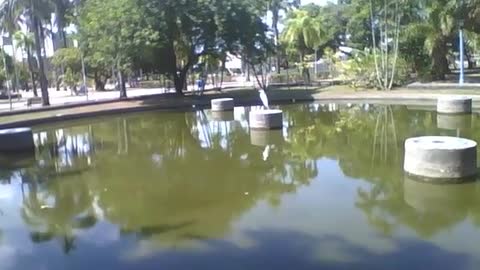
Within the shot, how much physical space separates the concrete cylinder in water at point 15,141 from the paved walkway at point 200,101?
5.92 m

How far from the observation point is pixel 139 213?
896cm

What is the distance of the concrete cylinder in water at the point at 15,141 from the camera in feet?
52.7

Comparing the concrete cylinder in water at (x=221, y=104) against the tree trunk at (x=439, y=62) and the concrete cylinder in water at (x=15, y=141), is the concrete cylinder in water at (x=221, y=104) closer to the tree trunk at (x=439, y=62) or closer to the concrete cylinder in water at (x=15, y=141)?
the concrete cylinder in water at (x=15, y=141)

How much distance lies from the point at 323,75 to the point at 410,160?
38.6m

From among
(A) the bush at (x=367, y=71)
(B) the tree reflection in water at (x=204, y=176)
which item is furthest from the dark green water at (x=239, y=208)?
(A) the bush at (x=367, y=71)

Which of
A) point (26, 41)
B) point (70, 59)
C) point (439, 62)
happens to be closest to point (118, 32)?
point (439, 62)

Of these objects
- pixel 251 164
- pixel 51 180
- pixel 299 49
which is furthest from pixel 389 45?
pixel 51 180

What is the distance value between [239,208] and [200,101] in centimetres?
2230

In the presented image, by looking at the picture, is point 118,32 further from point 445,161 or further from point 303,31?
point 445,161

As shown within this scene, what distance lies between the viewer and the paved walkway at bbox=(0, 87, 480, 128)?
24.8m

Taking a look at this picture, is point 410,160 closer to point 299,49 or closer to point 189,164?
point 189,164

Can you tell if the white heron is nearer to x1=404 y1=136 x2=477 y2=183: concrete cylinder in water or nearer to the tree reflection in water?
the tree reflection in water

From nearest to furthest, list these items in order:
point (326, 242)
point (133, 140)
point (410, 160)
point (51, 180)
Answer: point (326, 242) → point (410, 160) → point (51, 180) → point (133, 140)

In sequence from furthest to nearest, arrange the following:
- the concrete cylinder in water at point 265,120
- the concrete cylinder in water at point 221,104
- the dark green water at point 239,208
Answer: the concrete cylinder in water at point 221,104, the concrete cylinder in water at point 265,120, the dark green water at point 239,208
